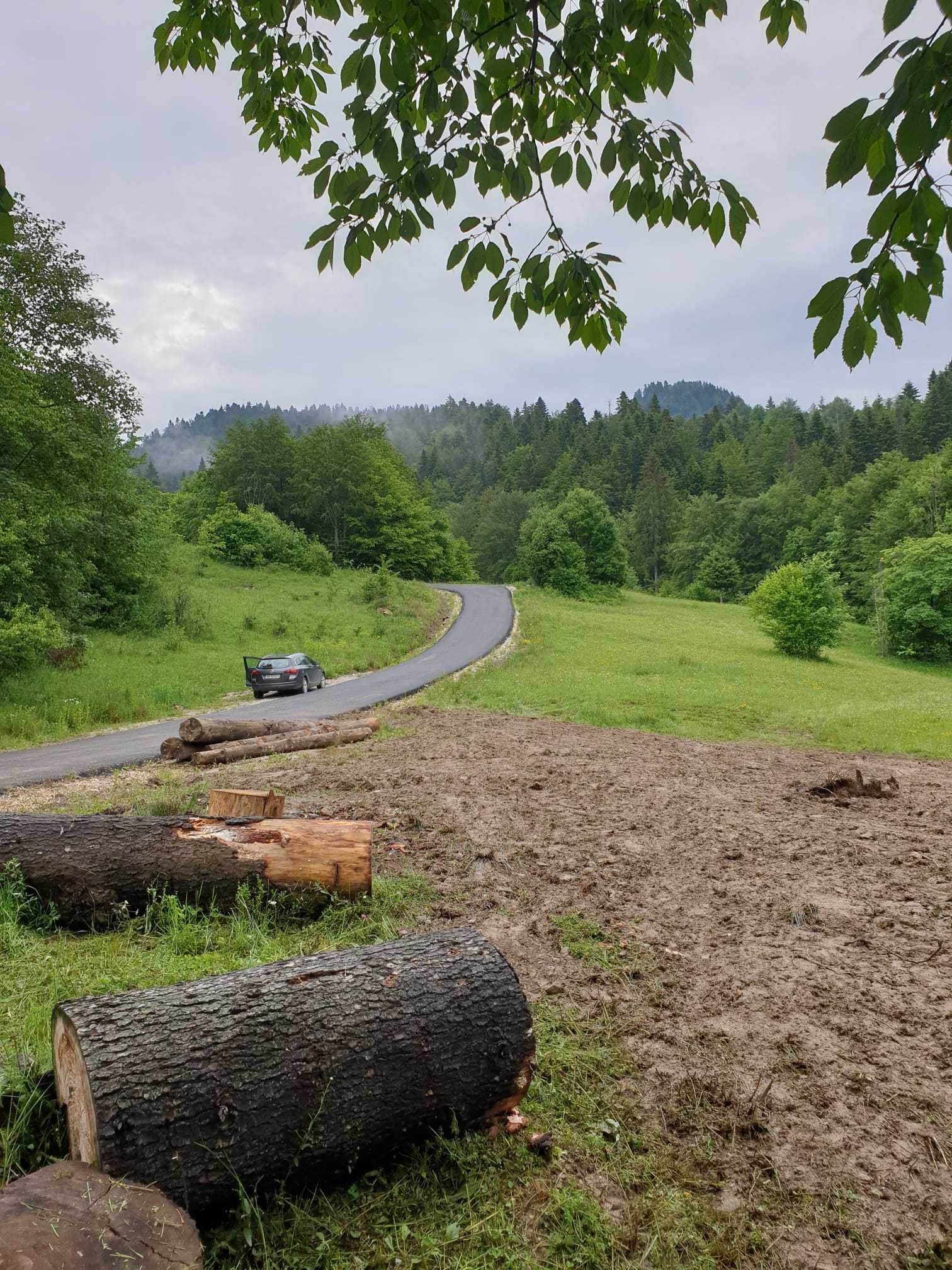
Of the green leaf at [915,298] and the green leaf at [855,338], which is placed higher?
the green leaf at [915,298]

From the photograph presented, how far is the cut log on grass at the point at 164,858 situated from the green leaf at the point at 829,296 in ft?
14.4

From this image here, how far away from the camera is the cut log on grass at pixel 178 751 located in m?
11.2

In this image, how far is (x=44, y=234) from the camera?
19.4 meters

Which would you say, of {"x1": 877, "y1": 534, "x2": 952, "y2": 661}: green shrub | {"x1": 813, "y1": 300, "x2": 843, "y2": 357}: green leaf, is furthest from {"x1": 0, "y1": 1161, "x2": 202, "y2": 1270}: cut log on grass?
{"x1": 877, "y1": 534, "x2": 952, "y2": 661}: green shrub

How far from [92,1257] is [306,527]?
6168 cm

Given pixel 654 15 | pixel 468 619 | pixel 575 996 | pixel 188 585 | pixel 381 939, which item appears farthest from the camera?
pixel 468 619

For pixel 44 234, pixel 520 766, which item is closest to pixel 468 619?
pixel 44 234

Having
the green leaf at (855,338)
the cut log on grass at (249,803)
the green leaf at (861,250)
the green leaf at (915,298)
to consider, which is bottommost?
the cut log on grass at (249,803)

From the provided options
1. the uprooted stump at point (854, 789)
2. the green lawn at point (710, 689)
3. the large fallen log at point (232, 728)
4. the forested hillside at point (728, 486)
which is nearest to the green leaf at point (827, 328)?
the uprooted stump at point (854, 789)

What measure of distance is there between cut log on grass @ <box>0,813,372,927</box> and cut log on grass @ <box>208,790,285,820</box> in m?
0.85

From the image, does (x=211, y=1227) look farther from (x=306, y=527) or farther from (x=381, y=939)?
(x=306, y=527)

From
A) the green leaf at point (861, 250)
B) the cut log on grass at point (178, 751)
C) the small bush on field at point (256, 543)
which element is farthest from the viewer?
the small bush on field at point (256, 543)

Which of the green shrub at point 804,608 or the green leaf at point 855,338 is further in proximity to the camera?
the green shrub at point 804,608

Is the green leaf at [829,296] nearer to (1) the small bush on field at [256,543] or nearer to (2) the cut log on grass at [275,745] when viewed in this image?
(2) the cut log on grass at [275,745]
